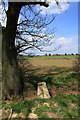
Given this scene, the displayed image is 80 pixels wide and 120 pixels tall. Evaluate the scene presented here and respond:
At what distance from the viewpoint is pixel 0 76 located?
7.70m

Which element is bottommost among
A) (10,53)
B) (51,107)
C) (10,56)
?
(51,107)

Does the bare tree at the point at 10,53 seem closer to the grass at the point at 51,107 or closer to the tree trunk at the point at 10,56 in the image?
the tree trunk at the point at 10,56

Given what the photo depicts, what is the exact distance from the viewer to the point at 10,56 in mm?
7594

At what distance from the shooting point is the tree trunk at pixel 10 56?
7438mm

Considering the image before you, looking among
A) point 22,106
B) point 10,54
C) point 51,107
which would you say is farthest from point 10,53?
point 51,107

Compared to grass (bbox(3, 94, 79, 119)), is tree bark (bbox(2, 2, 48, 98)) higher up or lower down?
higher up

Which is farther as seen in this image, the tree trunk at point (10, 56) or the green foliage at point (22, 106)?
the tree trunk at point (10, 56)

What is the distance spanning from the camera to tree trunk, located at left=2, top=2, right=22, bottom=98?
24.4ft

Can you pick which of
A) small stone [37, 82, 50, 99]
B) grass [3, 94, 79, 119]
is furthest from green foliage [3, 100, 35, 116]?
small stone [37, 82, 50, 99]

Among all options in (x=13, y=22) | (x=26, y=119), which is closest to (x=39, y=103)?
(x=26, y=119)

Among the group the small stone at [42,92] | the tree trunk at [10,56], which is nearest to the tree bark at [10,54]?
the tree trunk at [10,56]

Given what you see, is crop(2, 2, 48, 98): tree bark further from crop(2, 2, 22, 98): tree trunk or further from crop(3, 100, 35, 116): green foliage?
crop(3, 100, 35, 116): green foliage

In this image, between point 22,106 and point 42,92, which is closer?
point 22,106

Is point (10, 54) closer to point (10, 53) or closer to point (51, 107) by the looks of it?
point (10, 53)
